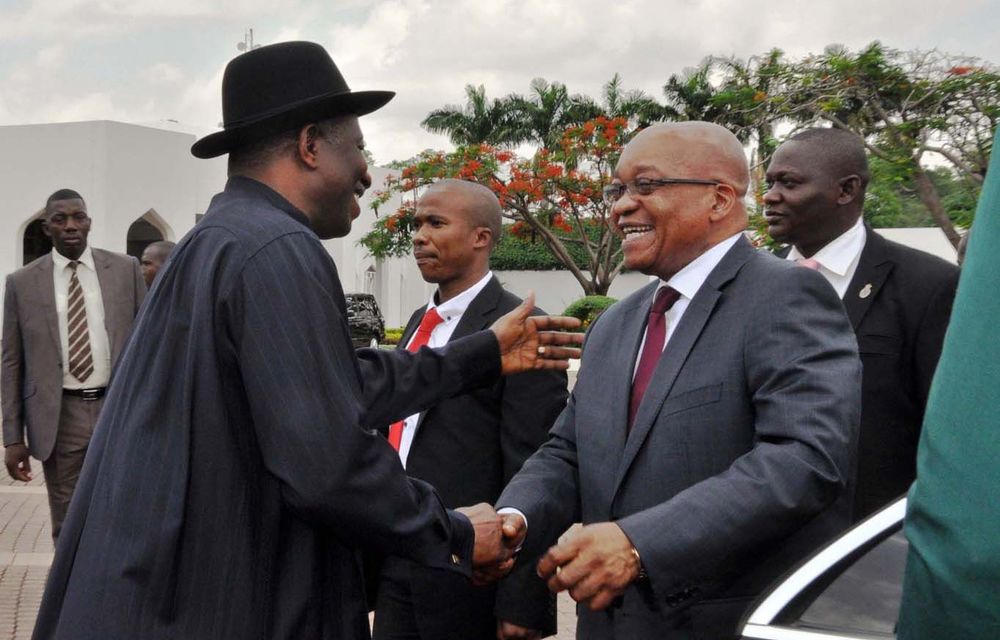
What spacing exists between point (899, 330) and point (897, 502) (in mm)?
1523

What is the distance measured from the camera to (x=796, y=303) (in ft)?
8.46

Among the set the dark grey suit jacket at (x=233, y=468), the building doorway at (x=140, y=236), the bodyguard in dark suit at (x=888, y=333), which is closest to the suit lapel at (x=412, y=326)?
the bodyguard in dark suit at (x=888, y=333)

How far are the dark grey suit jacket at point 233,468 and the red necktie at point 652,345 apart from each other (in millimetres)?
629

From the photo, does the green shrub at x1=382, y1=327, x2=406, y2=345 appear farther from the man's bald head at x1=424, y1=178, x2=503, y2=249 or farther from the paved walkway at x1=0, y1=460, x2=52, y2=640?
the man's bald head at x1=424, y1=178, x2=503, y2=249

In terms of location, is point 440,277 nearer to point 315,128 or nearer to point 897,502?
point 315,128

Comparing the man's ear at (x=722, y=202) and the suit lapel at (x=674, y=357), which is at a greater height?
the man's ear at (x=722, y=202)

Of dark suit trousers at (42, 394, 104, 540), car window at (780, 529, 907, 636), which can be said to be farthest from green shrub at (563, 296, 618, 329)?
car window at (780, 529, 907, 636)

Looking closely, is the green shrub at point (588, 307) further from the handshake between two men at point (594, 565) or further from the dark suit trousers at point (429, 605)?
the handshake between two men at point (594, 565)

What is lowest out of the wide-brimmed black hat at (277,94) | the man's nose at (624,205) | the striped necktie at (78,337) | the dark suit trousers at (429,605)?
the dark suit trousers at (429,605)

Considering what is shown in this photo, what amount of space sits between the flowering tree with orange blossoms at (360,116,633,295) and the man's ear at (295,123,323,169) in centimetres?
2725

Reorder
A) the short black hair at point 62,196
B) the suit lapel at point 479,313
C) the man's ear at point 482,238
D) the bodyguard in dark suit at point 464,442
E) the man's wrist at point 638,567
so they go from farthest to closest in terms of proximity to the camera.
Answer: the short black hair at point 62,196, the man's ear at point 482,238, the suit lapel at point 479,313, the bodyguard in dark suit at point 464,442, the man's wrist at point 638,567

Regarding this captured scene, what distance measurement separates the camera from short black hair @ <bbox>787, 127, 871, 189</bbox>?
418cm

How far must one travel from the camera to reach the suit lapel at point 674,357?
2637 mm

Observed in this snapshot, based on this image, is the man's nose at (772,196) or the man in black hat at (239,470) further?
the man's nose at (772,196)
